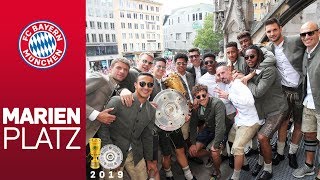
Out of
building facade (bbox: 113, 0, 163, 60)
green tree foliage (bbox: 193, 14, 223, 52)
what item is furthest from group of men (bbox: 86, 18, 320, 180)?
green tree foliage (bbox: 193, 14, 223, 52)

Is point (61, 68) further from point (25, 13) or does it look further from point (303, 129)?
point (303, 129)

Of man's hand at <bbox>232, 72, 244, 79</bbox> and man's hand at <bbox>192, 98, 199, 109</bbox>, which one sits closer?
man's hand at <bbox>232, 72, 244, 79</bbox>

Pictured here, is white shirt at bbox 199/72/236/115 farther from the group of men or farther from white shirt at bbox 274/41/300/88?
white shirt at bbox 274/41/300/88

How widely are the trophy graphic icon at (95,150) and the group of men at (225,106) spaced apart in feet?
0.25

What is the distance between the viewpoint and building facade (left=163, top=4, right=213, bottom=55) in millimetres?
50312

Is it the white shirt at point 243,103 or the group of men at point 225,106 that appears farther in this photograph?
the white shirt at point 243,103

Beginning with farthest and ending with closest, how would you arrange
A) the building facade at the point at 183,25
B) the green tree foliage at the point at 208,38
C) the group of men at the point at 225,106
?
the building facade at the point at 183,25
the green tree foliage at the point at 208,38
the group of men at the point at 225,106

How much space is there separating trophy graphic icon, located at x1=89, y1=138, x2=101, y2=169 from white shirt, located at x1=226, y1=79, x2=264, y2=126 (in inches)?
69.0

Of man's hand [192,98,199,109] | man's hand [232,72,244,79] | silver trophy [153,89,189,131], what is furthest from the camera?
man's hand [192,98,199,109]

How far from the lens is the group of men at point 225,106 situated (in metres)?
3.38

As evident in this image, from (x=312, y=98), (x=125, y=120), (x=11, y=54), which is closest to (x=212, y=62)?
(x=312, y=98)

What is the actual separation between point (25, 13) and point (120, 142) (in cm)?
165

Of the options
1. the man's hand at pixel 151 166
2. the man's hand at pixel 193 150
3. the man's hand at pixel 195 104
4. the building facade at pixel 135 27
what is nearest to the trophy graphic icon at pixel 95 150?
the man's hand at pixel 151 166

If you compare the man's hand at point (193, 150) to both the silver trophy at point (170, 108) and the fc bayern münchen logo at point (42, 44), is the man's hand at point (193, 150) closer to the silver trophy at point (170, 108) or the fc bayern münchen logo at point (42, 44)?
the silver trophy at point (170, 108)
